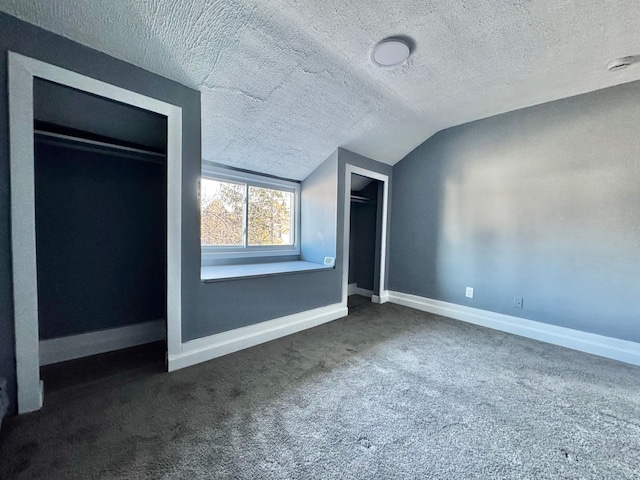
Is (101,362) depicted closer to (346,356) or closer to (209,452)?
(209,452)

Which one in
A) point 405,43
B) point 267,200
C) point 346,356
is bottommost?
point 346,356

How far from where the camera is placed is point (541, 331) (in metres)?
2.67

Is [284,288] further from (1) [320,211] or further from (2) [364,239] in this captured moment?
(2) [364,239]

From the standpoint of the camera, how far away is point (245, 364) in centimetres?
204

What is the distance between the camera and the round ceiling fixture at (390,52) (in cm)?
181

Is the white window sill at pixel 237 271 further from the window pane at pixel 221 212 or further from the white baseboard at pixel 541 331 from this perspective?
the white baseboard at pixel 541 331

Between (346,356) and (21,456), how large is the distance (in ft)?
6.24

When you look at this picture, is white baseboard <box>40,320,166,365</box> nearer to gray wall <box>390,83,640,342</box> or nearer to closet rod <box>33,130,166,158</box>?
closet rod <box>33,130,166,158</box>

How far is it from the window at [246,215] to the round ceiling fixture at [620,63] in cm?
302

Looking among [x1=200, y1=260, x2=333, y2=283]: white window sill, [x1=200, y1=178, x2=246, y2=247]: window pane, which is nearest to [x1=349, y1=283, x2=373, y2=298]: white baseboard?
[x1=200, y1=260, x2=333, y2=283]: white window sill

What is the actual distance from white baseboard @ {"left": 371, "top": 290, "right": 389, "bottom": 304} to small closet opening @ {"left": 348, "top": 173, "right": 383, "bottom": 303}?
0.25ft

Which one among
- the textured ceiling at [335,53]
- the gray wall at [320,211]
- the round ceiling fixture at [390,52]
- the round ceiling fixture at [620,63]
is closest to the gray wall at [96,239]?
the textured ceiling at [335,53]

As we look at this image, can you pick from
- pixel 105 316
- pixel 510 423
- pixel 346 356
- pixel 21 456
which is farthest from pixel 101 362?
pixel 510 423

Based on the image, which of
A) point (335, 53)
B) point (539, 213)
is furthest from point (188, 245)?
point (539, 213)
